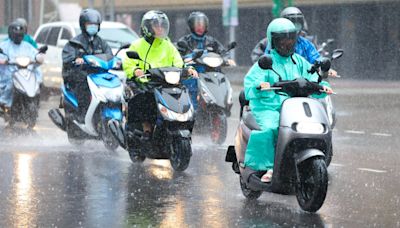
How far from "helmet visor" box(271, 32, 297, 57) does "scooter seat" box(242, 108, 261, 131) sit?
23.3 inches

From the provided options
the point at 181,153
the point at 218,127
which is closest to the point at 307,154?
the point at 181,153

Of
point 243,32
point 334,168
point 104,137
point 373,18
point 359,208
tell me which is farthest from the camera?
point 243,32

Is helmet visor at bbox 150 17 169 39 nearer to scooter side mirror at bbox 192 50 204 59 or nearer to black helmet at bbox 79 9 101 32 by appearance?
scooter side mirror at bbox 192 50 204 59

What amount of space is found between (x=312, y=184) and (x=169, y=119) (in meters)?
3.22

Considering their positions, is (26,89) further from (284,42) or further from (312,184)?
(312,184)

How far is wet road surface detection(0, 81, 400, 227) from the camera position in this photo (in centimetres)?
872

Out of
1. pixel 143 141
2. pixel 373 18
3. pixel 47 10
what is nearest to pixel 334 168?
pixel 143 141

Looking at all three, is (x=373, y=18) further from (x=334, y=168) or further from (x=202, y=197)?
(x=202, y=197)

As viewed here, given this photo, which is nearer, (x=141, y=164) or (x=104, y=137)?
(x=141, y=164)

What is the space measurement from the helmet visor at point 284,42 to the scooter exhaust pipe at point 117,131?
369 cm

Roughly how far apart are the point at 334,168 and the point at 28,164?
135 inches

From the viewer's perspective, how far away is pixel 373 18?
119 feet

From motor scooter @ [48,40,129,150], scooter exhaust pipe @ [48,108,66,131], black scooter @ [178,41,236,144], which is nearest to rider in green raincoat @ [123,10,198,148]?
motor scooter @ [48,40,129,150]

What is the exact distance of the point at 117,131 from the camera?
42.9 feet
